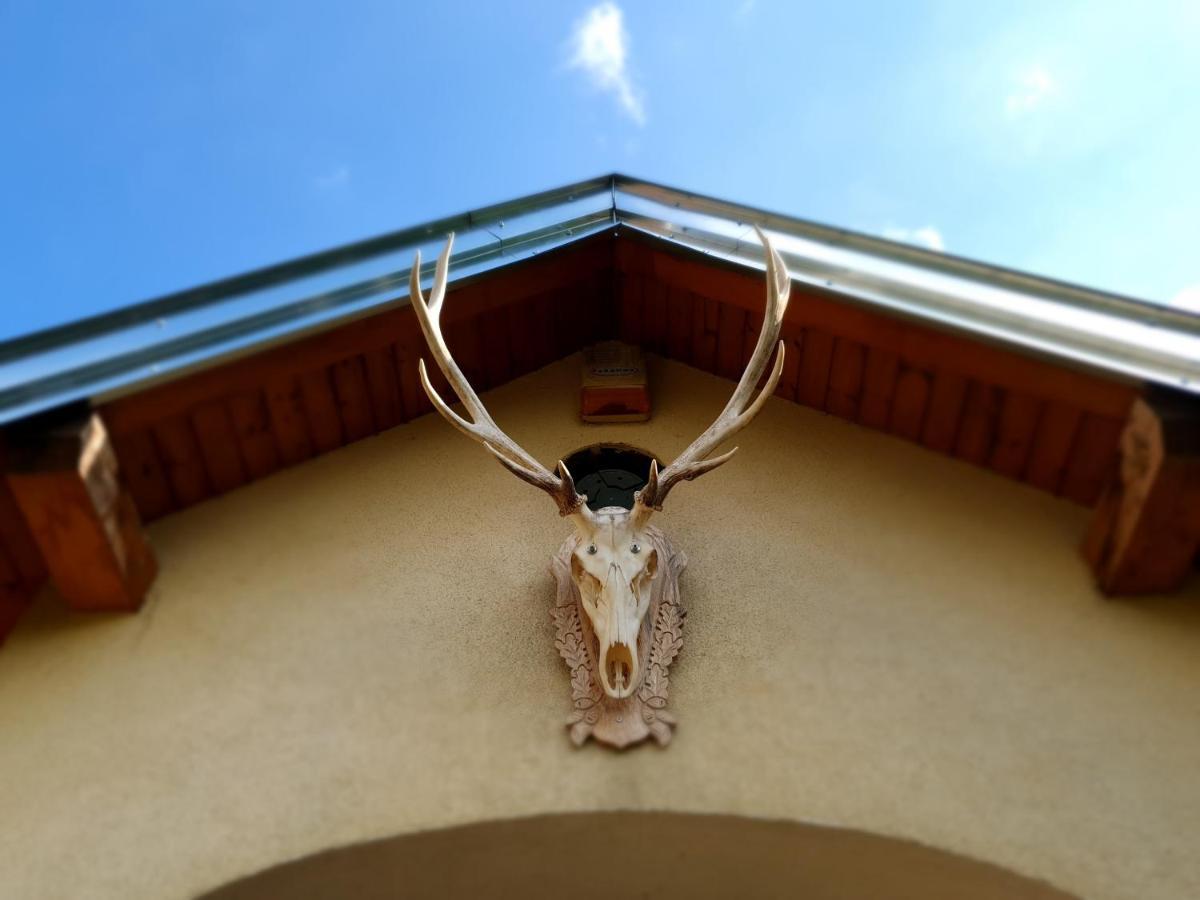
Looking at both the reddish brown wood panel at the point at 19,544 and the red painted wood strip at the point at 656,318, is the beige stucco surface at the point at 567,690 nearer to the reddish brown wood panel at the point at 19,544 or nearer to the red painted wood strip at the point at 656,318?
the reddish brown wood panel at the point at 19,544

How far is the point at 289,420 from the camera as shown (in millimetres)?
3379

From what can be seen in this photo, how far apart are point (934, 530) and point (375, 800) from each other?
6.75 ft

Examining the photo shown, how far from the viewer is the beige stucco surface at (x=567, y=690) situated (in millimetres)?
2475

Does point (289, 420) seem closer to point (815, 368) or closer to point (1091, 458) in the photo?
point (815, 368)

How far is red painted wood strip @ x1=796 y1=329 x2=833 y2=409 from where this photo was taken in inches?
134

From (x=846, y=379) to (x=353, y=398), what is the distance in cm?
190

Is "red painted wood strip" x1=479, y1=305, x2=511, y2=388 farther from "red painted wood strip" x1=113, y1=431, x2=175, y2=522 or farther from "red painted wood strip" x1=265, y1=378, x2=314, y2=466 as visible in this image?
"red painted wood strip" x1=113, y1=431, x2=175, y2=522

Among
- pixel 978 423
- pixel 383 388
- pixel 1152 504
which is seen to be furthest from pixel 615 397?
pixel 1152 504

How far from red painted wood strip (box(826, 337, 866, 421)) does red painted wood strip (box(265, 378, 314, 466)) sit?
202cm

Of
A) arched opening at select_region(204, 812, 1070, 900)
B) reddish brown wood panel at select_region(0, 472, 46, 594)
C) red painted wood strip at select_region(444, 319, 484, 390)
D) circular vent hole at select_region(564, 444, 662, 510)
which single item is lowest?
arched opening at select_region(204, 812, 1070, 900)

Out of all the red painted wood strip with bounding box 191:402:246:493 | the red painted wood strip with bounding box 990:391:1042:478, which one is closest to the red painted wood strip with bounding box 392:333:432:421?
the red painted wood strip with bounding box 191:402:246:493

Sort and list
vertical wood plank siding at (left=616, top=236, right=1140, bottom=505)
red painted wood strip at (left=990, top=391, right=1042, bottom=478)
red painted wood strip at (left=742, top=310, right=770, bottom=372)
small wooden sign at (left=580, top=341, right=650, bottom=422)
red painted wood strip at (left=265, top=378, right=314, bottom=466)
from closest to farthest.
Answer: vertical wood plank siding at (left=616, top=236, right=1140, bottom=505) < red painted wood strip at (left=990, top=391, right=1042, bottom=478) < red painted wood strip at (left=265, top=378, right=314, bottom=466) < red painted wood strip at (left=742, top=310, right=770, bottom=372) < small wooden sign at (left=580, top=341, right=650, bottom=422)

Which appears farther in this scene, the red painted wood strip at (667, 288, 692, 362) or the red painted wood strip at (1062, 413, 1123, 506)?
the red painted wood strip at (667, 288, 692, 362)

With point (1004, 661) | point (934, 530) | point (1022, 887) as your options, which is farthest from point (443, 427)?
point (1022, 887)
